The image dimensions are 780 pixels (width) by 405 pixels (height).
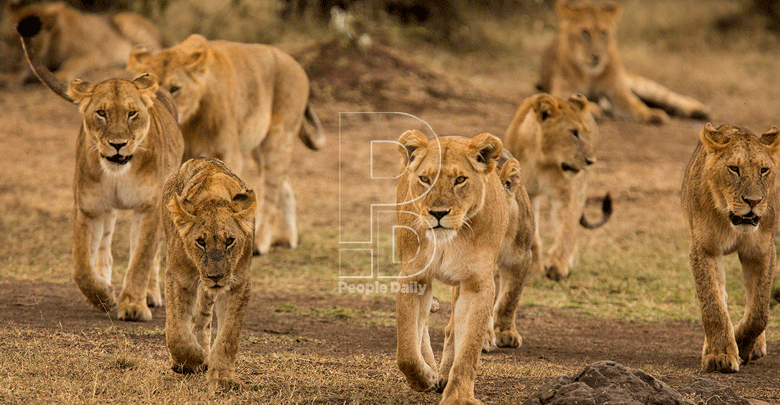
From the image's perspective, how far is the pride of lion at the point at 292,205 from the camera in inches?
175

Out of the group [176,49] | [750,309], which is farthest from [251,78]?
[750,309]

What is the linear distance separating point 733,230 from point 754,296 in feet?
1.45

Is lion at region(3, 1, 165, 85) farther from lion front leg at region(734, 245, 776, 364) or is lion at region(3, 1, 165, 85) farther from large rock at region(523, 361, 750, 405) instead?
large rock at region(523, 361, 750, 405)

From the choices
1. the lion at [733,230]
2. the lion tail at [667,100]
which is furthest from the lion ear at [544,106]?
the lion tail at [667,100]

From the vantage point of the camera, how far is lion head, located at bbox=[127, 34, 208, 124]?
768 cm

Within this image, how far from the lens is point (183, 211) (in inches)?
175

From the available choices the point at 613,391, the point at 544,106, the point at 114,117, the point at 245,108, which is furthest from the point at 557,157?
the point at 613,391

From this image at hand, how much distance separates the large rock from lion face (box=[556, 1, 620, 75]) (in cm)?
1004

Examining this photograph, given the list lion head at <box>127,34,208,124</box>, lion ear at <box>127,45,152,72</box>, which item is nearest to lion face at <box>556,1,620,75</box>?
lion head at <box>127,34,208,124</box>

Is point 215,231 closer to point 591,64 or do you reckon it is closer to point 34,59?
point 34,59

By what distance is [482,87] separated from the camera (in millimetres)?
15836

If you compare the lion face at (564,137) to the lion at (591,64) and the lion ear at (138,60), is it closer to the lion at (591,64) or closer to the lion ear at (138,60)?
the lion ear at (138,60)

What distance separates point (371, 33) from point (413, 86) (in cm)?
218

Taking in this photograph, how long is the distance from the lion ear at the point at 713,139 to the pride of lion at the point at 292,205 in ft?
0.05
